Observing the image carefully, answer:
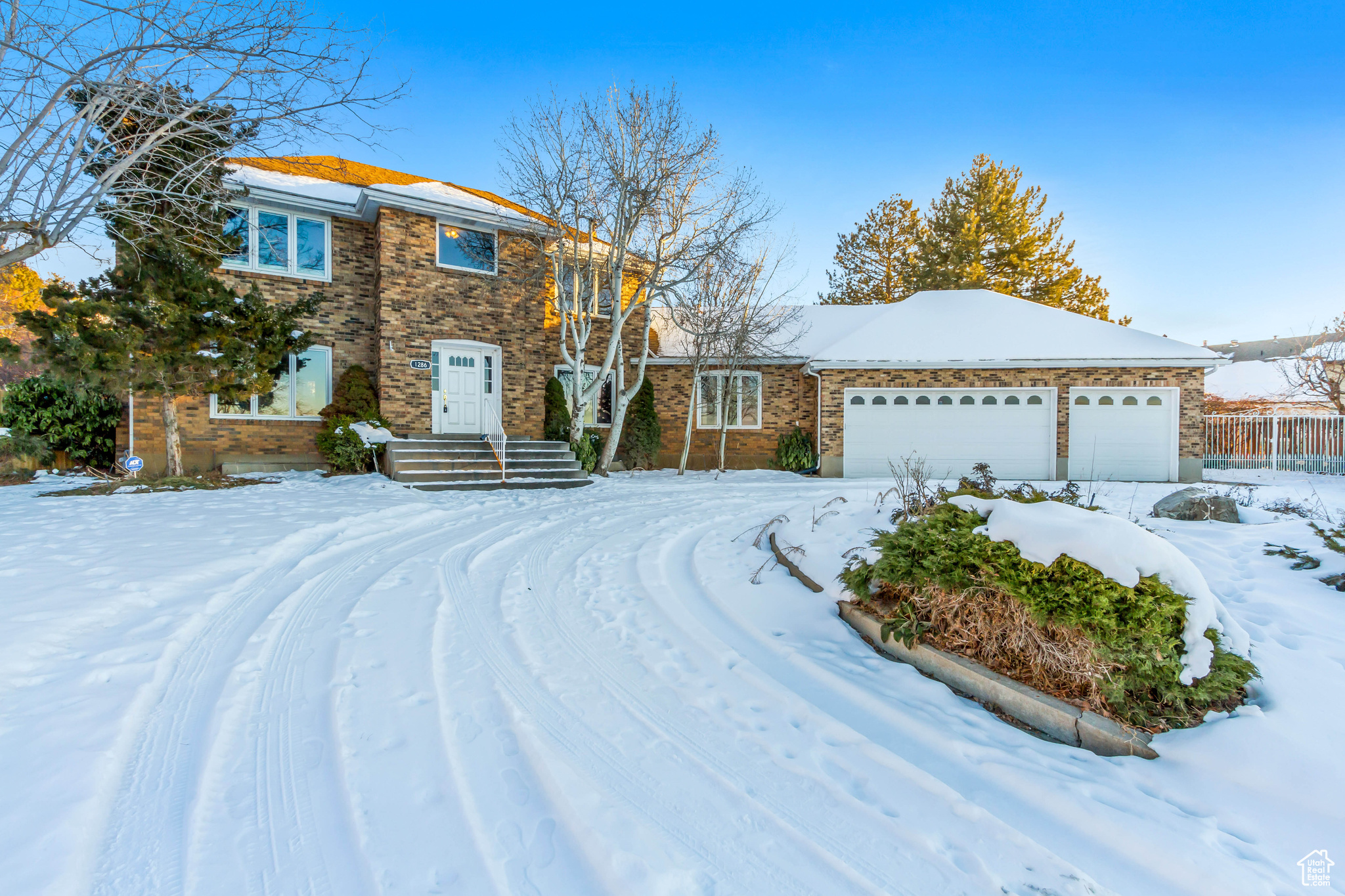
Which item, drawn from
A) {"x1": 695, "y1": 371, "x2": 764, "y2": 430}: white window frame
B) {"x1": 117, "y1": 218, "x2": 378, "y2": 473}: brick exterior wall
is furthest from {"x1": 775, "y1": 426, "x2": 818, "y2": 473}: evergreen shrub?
{"x1": 117, "y1": 218, "x2": 378, "y2": 473}: brick exterior wall

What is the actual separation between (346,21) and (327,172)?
10.9 meters

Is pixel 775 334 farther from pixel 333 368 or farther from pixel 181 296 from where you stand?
pixel 181 296

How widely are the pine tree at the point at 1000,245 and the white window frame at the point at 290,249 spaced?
22.3 metres

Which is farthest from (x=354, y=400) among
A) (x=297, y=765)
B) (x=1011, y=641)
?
(x=1011, y=641)

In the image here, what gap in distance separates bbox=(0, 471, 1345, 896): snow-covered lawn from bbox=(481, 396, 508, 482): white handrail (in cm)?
→ 674

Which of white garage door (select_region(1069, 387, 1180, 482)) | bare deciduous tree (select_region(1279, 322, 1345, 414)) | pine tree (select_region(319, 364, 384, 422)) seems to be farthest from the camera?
bare deciduous tree (select_region(1279, 322, 1345, 414))

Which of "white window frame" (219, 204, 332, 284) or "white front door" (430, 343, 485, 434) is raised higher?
"white window frame" (219, 204, 332, 284)

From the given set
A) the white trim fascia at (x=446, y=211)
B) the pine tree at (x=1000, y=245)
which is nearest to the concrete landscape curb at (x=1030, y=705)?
the white trim fascia at (x=446, y=211)

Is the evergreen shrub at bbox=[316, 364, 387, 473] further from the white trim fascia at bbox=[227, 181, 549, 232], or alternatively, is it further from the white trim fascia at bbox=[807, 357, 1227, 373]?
the white trim fascia at bbox=[807, 357, 1227, 373]

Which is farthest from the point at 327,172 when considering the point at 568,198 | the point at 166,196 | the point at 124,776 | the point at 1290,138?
the point at 1290,138

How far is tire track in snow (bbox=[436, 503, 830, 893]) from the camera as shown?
5.93 feet

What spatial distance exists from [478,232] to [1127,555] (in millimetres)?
13515

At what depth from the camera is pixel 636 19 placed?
10578 mm
